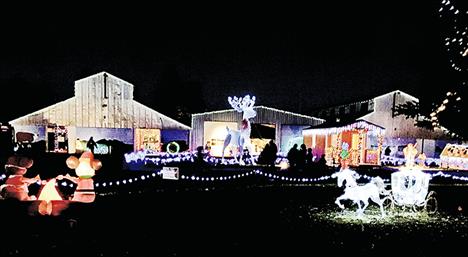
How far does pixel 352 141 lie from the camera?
26.6 metres

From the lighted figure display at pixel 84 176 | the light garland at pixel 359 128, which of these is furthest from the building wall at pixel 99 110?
the lighted figure display at pixel 84 176

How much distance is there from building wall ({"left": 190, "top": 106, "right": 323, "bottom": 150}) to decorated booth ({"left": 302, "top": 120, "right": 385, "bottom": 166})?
9.93 ft

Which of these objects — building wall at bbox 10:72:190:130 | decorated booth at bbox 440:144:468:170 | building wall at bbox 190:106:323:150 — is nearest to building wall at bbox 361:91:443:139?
building wall at bbox 190:106:323:150

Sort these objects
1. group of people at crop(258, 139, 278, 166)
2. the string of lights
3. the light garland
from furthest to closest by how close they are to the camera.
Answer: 1. the light garland
2. group of people at crop(258, 139, 278, 166)
3. the string of lights

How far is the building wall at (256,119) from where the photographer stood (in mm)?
A: 29219

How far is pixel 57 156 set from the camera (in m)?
16.4

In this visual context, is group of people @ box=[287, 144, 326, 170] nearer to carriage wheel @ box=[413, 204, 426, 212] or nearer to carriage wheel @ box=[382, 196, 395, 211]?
carriage wheel @ box=[382, 196, 395, 211]

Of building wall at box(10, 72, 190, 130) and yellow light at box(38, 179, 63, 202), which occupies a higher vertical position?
building wall at box(10, 72, 190, 130)

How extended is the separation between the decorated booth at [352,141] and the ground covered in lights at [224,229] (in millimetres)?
12146

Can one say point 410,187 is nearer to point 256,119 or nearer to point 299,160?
point 299,160

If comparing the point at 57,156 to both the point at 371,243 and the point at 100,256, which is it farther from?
the point at 371,243

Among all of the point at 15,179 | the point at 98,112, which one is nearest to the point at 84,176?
the point at 15,179

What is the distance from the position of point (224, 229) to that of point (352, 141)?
1980cm

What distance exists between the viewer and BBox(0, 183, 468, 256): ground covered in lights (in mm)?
6758
